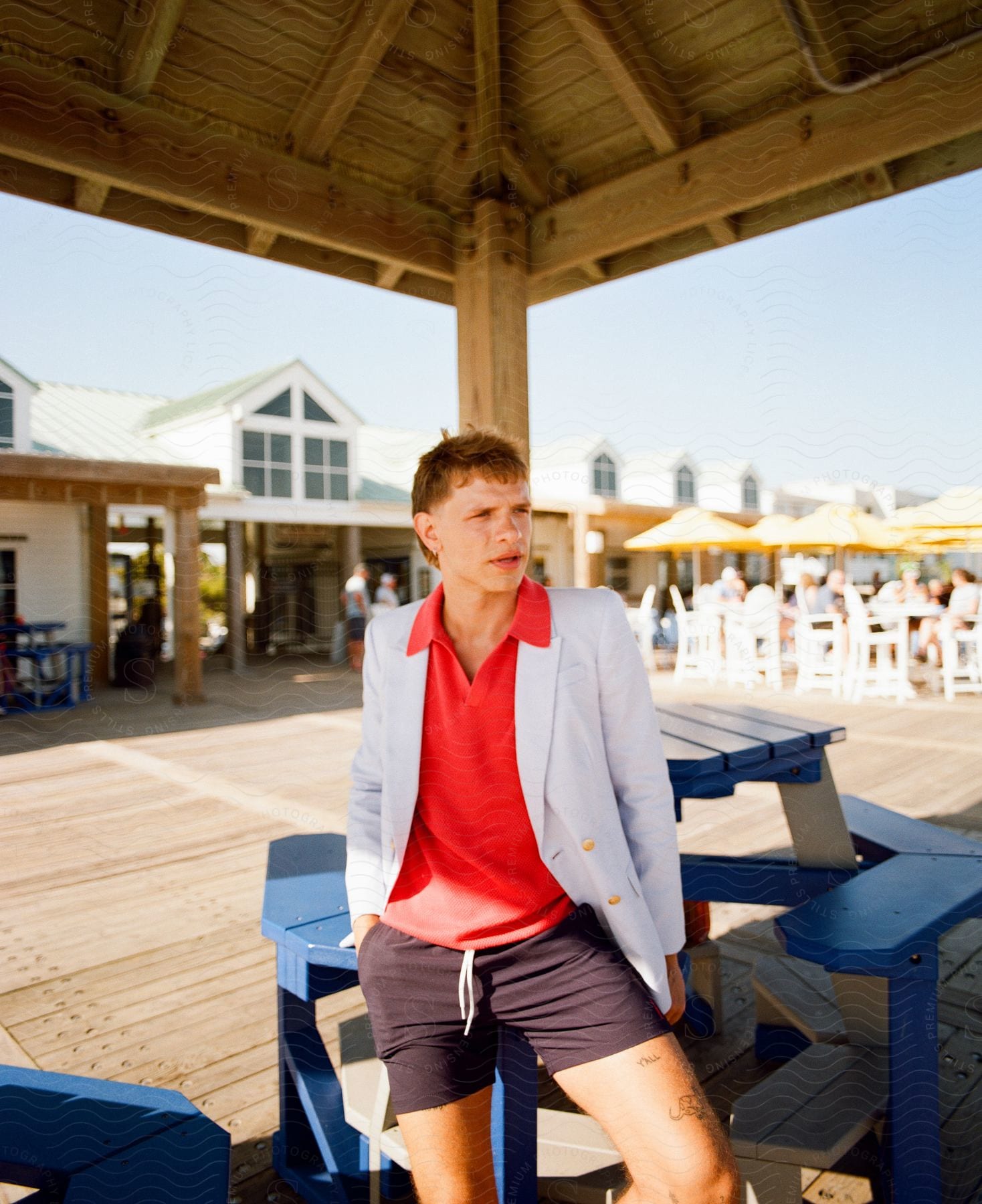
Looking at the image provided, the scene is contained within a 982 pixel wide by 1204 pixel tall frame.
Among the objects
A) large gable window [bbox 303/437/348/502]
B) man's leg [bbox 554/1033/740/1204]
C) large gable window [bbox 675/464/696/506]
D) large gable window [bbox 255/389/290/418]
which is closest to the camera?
man's leg [bbox 554/1033/740/1204]

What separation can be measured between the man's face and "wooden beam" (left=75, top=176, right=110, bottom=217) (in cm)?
138

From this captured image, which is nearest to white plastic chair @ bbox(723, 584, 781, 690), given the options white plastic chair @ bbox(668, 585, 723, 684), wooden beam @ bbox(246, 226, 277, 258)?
white plastic chair @ bbox(668, 585, 723, 684)

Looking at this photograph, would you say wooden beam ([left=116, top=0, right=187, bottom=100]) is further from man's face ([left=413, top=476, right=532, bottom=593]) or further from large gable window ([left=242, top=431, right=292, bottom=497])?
large gable window ([left=242, top=431, right=292, bottom=497])

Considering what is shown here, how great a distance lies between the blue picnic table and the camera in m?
1.22

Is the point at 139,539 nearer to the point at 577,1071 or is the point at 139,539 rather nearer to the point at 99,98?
the point at 99,98

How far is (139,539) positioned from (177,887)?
495 inches

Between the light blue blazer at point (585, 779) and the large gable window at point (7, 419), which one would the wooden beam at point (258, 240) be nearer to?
the light blue blazer at point (585, 779)

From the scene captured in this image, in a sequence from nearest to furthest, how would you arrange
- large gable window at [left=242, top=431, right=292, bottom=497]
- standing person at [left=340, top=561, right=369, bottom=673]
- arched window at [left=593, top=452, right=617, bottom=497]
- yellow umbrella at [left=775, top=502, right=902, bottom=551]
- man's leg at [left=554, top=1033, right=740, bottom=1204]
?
man's leg at [left=554, top=1033, right=740, bottom=1204] → yellow umbrella at [left=775, top=502, right=902, bottom=551] → standing person at [left=340, top=561, right=369, bottom=673] → large gable window at [left=242, top=431, right=292, bottom=497] → arched window at [left=593, top=452, right=617, bottom=497]

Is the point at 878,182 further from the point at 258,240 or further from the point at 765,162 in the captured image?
the point at 258,240

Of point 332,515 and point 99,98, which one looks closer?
point 99,98

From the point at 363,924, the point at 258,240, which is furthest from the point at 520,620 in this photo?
the point at 258,240

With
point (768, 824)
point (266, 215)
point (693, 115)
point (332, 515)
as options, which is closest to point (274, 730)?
point (768, 824)

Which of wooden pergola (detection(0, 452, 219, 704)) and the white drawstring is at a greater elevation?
wooden pergola (detection(0, 452, 219, 704))

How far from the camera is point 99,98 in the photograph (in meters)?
1.81
